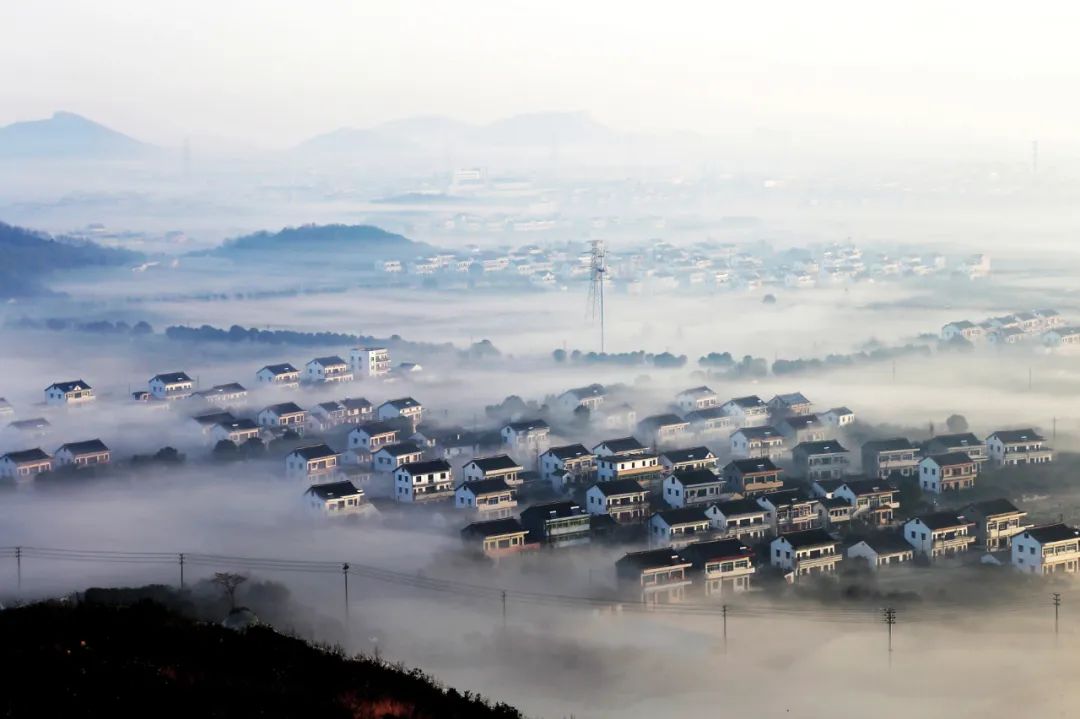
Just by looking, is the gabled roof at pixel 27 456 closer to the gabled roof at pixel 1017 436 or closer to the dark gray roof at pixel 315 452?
the dark gray roof at pixel 315 452

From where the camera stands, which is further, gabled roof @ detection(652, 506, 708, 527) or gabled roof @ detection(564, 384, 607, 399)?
gabled roof @ detection(564, 384, 607, 399)

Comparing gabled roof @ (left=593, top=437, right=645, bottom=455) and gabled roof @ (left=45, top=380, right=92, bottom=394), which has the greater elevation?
gabled roof @ (left=45, top=380, right=92, bottom=394)

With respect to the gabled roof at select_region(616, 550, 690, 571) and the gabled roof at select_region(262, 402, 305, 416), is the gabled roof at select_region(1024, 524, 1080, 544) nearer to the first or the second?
the gabled roof at select_region(616, 550, 690, 571)

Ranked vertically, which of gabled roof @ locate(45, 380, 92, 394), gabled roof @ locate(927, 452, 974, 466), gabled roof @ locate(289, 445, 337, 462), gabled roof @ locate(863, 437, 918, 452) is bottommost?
gabled roof @ locate(927, 452, 974, 466)

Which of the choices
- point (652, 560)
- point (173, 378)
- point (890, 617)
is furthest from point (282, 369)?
point (890, 617)

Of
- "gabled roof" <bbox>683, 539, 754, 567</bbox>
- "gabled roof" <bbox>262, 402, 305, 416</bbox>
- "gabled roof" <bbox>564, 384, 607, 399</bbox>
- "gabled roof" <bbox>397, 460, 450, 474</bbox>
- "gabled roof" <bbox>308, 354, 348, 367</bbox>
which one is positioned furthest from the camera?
"gabled roof" <bbox>308, 354, 348, 367</bbox>

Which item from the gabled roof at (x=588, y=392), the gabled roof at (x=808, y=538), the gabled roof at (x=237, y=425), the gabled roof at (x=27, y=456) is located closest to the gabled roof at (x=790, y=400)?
the gabled roof at (x=588, y=392)

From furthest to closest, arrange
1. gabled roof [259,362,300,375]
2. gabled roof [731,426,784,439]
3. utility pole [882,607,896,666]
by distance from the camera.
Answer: gabled roof [259,362,300,375] < gabled roof [731,426,784,439] < utility pole [882,607,896,666]

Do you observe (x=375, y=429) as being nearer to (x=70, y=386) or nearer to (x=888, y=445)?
(x=888, y=445)

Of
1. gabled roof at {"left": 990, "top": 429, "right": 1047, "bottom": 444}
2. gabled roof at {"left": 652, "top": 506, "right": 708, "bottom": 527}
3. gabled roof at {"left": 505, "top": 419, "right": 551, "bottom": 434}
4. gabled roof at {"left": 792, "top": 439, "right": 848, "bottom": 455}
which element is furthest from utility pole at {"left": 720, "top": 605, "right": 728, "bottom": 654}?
gabled roof at {"left": 505, "top": 419, "right": 551, "bottom": 434}
